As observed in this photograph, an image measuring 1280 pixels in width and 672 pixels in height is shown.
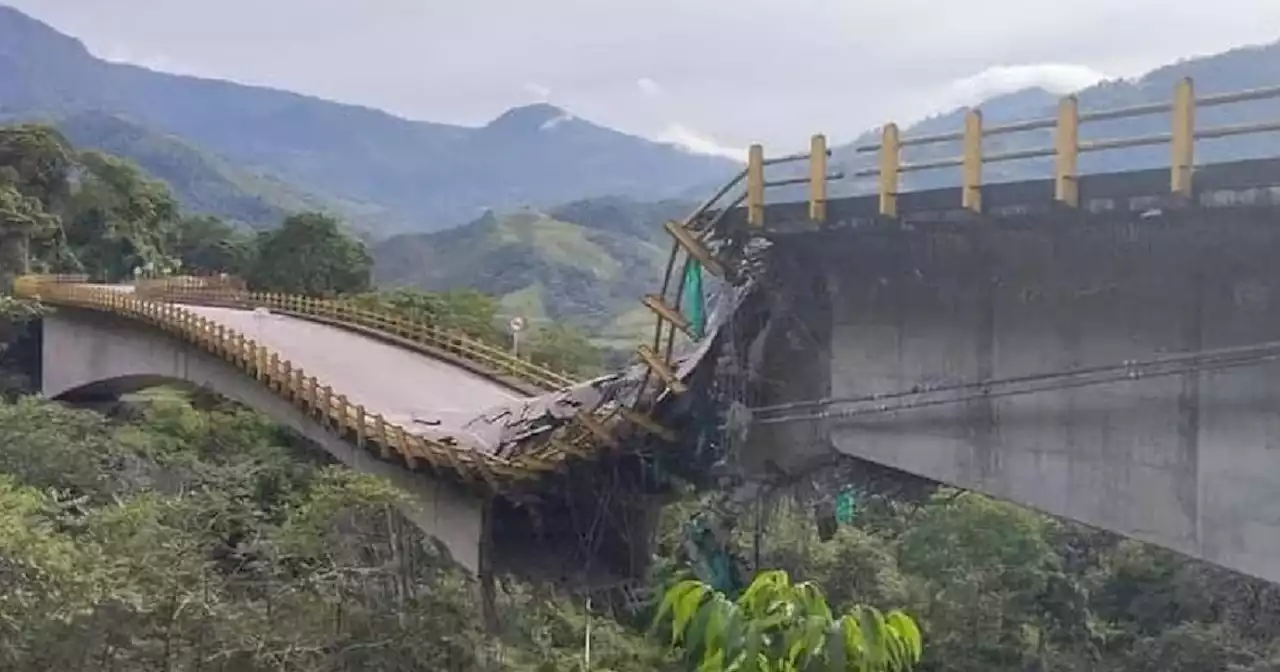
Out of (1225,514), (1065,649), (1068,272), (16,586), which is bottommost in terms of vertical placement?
(1065,649)

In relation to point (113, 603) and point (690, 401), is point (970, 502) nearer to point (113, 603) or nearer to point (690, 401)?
point (690, 401)

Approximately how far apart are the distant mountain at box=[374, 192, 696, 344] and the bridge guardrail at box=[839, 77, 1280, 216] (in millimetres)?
80917

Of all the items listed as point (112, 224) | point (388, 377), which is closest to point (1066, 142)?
point (388, 377)

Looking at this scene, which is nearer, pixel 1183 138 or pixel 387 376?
pixel 1183 138

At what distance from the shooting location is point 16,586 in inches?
524

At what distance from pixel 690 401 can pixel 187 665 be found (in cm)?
576

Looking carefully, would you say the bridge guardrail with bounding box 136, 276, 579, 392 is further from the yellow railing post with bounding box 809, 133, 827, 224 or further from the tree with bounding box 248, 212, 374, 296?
the yellow railing post with bounding box 809, 133, 827, 224

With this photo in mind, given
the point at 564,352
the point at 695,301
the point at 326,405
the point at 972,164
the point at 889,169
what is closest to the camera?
the point at 972,164

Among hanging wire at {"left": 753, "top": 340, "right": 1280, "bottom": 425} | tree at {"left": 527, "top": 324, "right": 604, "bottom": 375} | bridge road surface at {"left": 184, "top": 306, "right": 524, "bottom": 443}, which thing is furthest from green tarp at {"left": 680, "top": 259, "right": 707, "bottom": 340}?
tree at {"left": 527, "top": 324, "right": 604, "bottom": 375}

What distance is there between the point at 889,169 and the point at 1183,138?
2.42 m

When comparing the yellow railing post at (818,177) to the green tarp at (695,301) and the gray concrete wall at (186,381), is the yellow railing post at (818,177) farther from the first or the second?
the gray concrete wall at (186,381)

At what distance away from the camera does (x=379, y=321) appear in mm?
32188

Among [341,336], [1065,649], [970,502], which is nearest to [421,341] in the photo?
[341,336]

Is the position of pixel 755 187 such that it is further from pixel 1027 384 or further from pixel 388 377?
pixel 388 377
